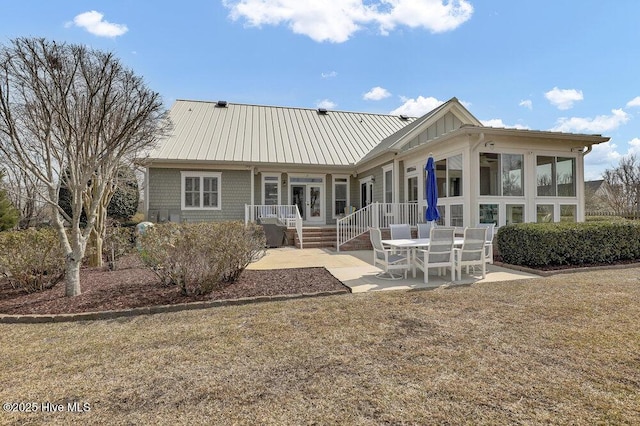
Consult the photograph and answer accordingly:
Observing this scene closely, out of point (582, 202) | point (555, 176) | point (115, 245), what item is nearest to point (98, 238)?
point (115, 245)

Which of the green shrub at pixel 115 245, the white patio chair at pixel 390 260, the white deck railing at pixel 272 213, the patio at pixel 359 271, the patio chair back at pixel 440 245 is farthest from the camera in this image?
the white deck railing at pixel 272 213

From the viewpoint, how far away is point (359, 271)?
7.06 meters

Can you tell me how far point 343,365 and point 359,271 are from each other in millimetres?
4262

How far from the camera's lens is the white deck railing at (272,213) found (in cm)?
1361

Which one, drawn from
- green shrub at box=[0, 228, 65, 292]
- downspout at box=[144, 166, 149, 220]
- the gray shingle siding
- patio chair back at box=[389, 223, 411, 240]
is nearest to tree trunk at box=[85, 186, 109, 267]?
green shrub at box=[0, 228, 65, 292]

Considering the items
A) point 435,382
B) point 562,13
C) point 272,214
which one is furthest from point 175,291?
point 562,13

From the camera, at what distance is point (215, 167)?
14.1 meters

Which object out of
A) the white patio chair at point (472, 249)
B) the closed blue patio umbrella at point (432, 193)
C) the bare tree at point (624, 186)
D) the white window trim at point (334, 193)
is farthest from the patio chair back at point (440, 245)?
the bare tree at point (624, 186)

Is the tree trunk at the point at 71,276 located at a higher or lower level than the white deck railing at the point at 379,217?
lower

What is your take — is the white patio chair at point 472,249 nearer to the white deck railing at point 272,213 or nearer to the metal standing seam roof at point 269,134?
the white deck railing at point 272,213

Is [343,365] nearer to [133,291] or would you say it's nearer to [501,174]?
[133,291]

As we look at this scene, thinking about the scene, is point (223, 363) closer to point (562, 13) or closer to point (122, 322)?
point (122, 322)

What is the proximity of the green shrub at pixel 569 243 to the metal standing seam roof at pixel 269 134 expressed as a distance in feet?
29.6

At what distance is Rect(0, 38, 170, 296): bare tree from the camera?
13.7 ft
